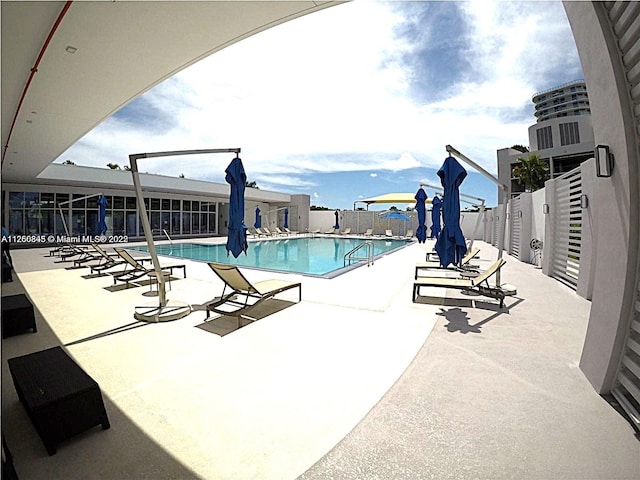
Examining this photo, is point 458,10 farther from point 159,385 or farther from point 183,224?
point 183,224

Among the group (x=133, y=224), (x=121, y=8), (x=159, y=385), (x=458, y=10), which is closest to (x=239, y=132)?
(x=133, y=224)

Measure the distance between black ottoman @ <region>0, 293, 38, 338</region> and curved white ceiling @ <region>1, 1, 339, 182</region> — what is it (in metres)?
3.28

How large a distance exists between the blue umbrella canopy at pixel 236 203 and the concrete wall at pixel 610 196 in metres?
4.87

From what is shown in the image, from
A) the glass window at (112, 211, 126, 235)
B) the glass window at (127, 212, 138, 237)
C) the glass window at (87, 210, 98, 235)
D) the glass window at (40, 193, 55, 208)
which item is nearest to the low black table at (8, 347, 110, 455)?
the glass window at (40, 193, 55, 208)

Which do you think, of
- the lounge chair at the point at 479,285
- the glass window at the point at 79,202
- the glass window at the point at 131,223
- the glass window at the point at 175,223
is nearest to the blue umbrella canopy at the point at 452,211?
the lounge chair at the point at 479,285

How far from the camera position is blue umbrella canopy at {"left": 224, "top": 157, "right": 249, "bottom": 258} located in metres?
6.00

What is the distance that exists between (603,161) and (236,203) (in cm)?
515

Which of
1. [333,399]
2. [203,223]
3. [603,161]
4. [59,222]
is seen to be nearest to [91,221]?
[59,222]

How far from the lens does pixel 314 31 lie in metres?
5.42

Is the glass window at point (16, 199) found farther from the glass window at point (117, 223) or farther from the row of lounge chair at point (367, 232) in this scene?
the row of lounge chair at point (367, 232)

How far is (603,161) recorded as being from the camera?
303 cm

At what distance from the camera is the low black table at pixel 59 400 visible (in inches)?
91.1

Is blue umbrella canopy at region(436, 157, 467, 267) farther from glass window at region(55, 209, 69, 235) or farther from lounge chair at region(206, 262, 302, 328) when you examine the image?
glass window at region(55, 209, 69, 235)

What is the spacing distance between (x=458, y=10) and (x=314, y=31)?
11.3 ft
